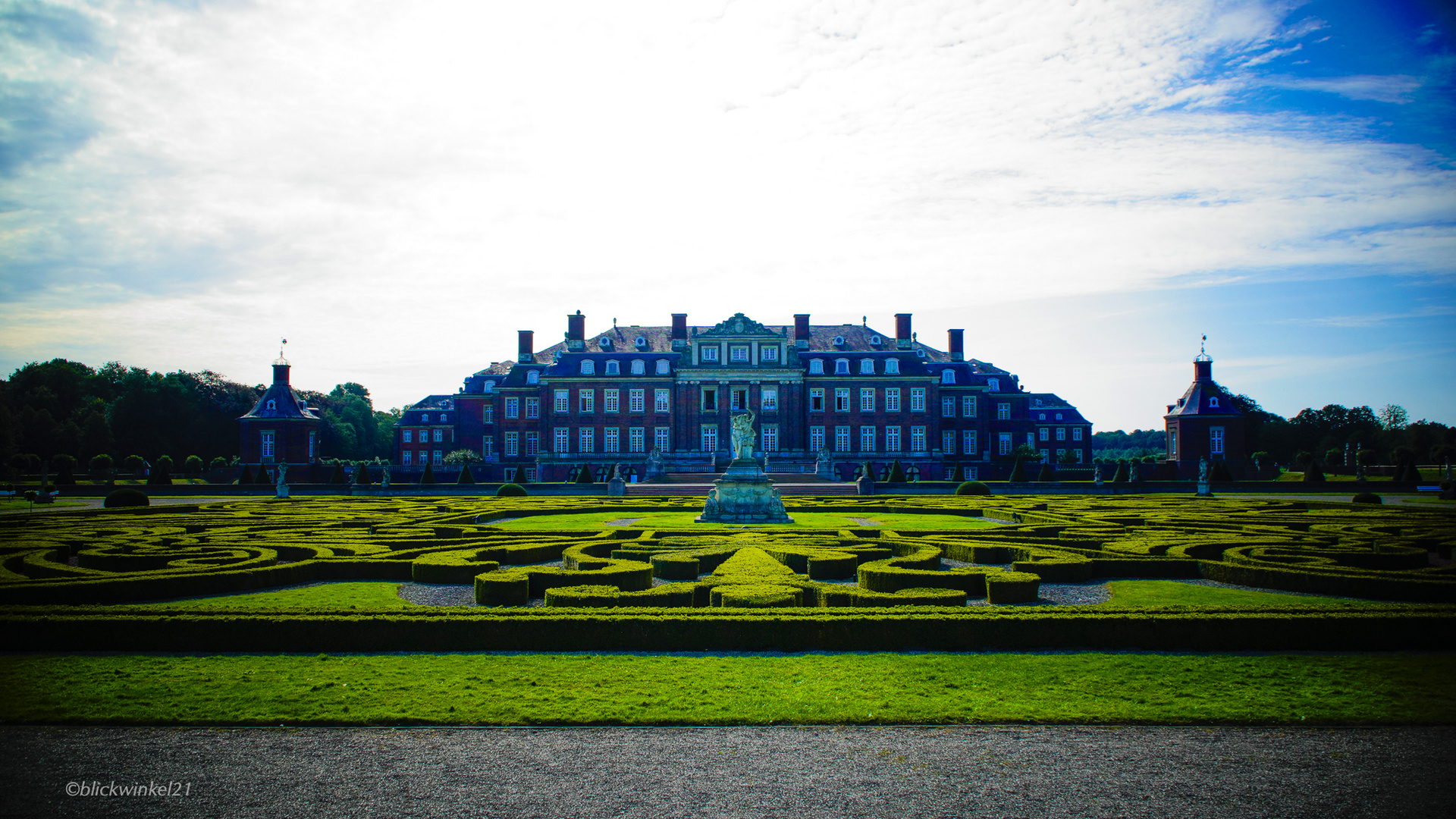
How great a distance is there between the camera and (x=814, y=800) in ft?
15.7

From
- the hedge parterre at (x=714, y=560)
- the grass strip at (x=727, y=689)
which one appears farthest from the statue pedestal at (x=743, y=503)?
the grass strip at (x=727, y=689)

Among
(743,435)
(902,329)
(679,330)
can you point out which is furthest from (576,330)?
(743,435)

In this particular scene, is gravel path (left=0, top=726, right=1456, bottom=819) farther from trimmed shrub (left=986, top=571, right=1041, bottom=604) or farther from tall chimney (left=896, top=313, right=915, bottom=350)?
tall chimney (left=896, top=313, right=915, bottom=350)

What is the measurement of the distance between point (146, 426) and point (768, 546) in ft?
216

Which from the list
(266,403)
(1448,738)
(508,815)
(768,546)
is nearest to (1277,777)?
(1448,738)

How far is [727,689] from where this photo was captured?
6617mm

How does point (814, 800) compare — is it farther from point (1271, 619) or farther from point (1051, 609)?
point (1271, 619)

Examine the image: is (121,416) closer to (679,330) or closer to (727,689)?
(679,330)

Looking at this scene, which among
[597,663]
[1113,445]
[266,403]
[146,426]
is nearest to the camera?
[597,663]

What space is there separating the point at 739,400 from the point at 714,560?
4214cm

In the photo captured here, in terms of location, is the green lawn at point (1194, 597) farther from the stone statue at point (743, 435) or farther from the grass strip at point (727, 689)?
the stone statue at point (743, 435)

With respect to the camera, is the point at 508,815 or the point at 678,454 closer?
the point at 508,815

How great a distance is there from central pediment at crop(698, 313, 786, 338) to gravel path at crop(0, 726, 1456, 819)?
48.9 meters

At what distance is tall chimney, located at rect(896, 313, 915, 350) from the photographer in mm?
57625
